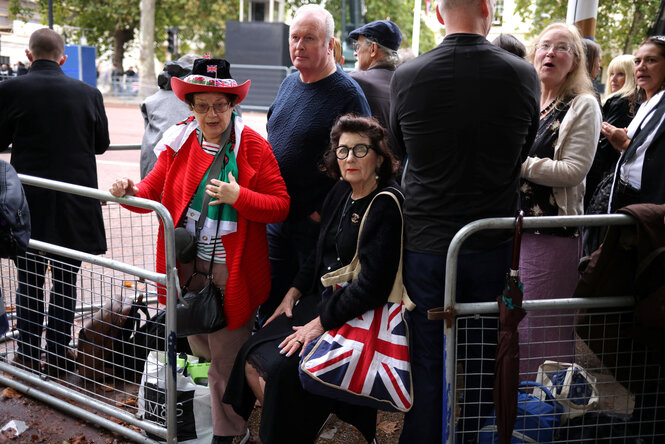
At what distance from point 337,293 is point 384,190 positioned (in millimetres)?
520

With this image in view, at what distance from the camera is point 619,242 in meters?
2.81

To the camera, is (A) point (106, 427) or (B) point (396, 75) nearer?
(B) point (396, 75)

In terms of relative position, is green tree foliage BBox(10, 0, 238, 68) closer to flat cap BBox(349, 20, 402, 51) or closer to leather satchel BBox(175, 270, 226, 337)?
flat cap BBox(349, 20, 402, 51)

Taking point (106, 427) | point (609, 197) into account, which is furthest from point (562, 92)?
point (106, 427)

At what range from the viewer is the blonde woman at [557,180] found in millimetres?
3410

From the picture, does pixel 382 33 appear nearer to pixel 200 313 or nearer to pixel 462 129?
pixel 462 129

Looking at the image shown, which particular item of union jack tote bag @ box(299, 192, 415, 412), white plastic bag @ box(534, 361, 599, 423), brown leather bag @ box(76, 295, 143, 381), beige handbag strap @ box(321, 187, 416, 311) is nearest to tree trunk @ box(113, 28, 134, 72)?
brown leather bag @ box(76, 295, 143, 381)

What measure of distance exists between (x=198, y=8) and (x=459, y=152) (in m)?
35.9

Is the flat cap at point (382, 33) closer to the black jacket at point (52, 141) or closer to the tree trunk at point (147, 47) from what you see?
the black jacket at point (52, 141)

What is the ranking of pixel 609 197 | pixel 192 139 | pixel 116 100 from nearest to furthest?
pixel 192 139
pixel 609 197
pixel 116 100

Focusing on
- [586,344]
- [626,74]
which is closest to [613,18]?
[626,74]

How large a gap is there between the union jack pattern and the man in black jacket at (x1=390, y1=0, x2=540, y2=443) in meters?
0.08

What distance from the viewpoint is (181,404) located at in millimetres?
3387

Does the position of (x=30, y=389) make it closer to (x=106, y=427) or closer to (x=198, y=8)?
(x=106, y=427)
